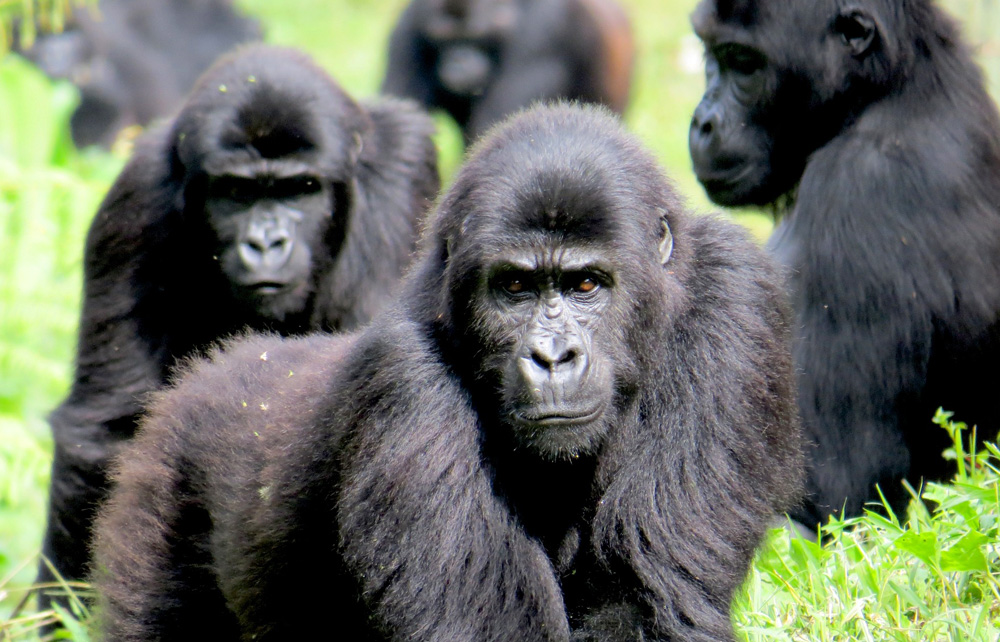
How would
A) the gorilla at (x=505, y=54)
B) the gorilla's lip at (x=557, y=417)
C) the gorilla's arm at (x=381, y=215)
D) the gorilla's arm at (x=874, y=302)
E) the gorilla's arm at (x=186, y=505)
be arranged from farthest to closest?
the gorilla at (x=505, y=54) < the gorilla's arm at (x=381, y=215) < the gorilla's arm at (x=874, y=302) < the gorilla's arm at (x=186, y=505) < the gorilla's lip at (x=557, y=417)

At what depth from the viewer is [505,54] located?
1384cm

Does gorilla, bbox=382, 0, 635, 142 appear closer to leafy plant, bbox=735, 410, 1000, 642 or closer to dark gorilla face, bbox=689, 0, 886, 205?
dark gorilla face, bbox=689, 0, 886, 205

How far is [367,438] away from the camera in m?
3.83

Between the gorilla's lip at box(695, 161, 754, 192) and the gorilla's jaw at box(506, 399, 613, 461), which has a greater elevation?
the gorilla's lip at box(695, 161, 754, 192)

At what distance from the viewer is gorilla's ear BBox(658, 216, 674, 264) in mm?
3981

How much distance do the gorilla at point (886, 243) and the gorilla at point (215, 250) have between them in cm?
212

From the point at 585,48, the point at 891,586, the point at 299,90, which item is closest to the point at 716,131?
the point at 299,90

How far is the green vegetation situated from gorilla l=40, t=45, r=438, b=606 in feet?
1.87

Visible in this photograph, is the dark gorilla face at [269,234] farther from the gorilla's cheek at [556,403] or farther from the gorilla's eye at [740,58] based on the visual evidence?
the gorilla's cheek at [556,403]

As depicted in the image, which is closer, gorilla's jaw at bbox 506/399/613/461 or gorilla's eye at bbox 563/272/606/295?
gorilla's jaw at bbox 506/399/613/461

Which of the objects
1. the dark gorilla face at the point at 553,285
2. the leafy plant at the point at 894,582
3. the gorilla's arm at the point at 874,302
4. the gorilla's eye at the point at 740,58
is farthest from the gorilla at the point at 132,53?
the leafy plant at the point at 894,582

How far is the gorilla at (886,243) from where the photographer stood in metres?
5.38

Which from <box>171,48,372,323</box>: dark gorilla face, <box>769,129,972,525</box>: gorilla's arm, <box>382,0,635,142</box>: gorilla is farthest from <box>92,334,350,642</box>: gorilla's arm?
<box>382,0,635,142</box>: gorilla

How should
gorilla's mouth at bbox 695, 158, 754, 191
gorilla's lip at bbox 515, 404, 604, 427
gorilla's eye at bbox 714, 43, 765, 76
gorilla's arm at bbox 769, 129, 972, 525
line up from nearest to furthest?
1. gorilla's lip at bbox 515, 404, 604, 427
2. gorilla's arm at bbox 769, 129, 972, 525
3. gorilla's eye at bbox 714, 43, 765, 76
4. gorilla's mouth at bbox 695, 158, 754, 191
